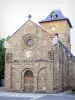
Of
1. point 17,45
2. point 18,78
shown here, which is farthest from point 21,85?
point 17,45

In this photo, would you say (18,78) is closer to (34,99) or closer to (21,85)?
(21,85)

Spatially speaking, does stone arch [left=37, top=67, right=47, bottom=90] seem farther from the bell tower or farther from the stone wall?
the bell tower

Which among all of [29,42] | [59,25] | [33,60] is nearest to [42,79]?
[33,60]

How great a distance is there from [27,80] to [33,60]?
10.2 feet

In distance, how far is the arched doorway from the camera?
30373 mm

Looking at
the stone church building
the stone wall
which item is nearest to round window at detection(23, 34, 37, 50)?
the stone church building

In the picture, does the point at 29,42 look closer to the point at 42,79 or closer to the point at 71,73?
the point at 42,79

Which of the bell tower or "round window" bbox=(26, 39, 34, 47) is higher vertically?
the bell tower

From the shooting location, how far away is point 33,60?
3044 cm

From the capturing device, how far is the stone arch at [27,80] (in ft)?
99.6

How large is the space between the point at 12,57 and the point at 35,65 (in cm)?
401

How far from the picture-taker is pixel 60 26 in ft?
145

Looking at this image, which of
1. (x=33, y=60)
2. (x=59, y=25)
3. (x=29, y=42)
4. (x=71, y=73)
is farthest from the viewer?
(x=59, y=25)

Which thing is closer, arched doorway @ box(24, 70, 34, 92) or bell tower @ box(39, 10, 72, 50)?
arched doorway @ box(24, 70, 34, 92)
